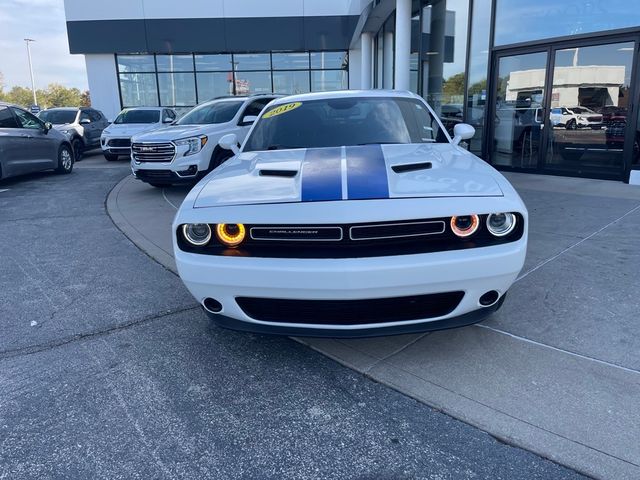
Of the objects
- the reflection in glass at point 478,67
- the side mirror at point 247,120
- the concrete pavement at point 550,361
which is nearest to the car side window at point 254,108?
the side mirror at point 247,120

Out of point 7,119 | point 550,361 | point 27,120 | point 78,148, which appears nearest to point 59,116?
point 78,148

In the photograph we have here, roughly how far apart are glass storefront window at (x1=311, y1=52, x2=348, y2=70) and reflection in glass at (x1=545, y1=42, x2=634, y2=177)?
47.6ft

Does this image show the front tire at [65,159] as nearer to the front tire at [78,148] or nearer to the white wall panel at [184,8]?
the front tire at [78,148]

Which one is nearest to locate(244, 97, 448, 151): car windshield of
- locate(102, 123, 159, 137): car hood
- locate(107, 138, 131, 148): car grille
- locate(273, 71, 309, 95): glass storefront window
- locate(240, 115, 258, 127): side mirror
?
locate(240, 115, 258, 127): side mirror

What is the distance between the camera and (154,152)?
28.6 feet

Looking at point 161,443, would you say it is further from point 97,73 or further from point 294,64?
point 97,73

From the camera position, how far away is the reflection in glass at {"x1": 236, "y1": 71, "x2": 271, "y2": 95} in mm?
22828

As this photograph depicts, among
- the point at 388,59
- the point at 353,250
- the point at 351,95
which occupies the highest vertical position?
the point at 388,59

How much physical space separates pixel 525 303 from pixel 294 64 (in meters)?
20.9

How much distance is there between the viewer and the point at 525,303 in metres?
3.85

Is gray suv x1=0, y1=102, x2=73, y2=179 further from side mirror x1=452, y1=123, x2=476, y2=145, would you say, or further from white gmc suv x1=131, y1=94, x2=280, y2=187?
side mirror x1=452, y1=123, x2=476, y2=145

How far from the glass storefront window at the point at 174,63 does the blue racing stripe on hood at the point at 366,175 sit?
21.1m

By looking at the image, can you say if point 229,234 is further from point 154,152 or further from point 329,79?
point 329,79

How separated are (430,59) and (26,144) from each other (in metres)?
9.91
